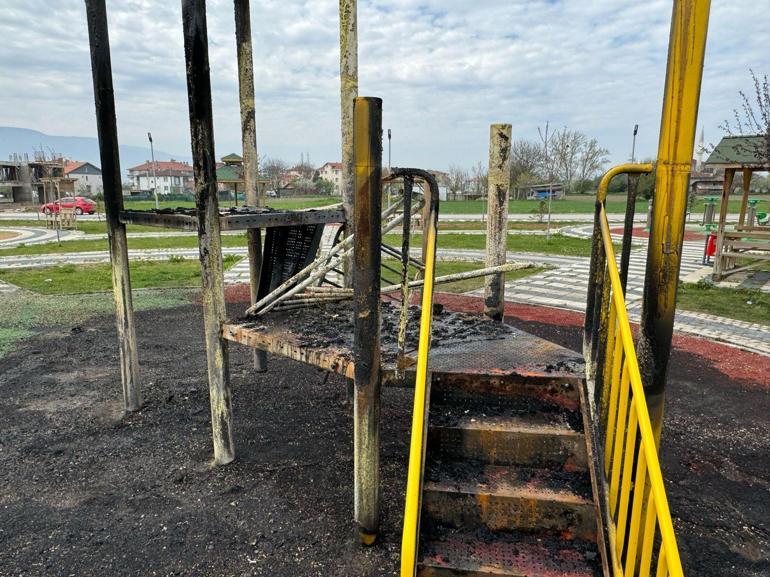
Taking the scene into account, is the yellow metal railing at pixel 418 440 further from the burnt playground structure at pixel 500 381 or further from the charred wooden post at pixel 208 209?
the charred wooden post at pixel 208 209

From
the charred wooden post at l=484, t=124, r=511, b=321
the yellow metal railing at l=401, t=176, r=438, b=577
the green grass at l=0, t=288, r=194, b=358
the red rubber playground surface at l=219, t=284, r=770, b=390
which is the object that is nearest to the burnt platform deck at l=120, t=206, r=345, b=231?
the charred wooden post at l=484, t=124, r=511, b=321

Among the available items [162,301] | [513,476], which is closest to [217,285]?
[513,476]

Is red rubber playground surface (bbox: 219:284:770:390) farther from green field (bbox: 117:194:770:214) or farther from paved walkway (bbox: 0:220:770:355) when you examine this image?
green field (bbox: 117:194:770:214)

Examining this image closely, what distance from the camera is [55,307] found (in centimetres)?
981

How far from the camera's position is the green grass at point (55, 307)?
8.35 metres

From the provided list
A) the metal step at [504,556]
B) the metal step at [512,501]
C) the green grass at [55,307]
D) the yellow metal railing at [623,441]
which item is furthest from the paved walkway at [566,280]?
the metal step at [504,556]

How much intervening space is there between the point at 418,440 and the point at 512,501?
781 mm

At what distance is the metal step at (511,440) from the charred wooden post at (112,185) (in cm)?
358

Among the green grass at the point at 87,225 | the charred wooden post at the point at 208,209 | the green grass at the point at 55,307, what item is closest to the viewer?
the charred wooden post at the point at 208,209

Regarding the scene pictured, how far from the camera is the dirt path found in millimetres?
3277

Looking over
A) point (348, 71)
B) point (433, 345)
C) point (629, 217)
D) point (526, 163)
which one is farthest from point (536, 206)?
point (629, 217)

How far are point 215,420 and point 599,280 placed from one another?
3.02 metres

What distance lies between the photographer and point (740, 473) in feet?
13.8

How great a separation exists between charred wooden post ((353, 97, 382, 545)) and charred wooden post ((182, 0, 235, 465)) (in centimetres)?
147
